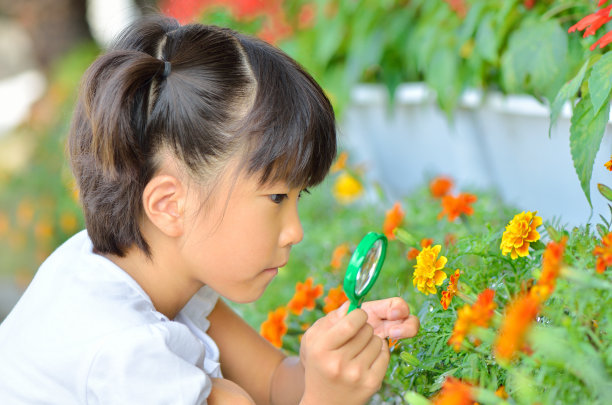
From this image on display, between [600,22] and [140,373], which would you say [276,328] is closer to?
[140,373]

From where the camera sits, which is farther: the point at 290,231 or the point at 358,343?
the point at 290,231

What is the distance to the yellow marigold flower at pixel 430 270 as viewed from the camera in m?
0.99

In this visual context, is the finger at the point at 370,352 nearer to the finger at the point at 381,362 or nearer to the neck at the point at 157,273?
the finger at the point at 381,362

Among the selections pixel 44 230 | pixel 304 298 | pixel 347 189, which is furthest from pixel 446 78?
pixel 44 230

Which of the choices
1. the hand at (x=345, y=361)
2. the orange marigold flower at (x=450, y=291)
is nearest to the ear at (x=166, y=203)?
the hand at (x=345, y=361)

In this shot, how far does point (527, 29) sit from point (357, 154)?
136 cm

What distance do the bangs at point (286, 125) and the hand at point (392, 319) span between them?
0.23 meters

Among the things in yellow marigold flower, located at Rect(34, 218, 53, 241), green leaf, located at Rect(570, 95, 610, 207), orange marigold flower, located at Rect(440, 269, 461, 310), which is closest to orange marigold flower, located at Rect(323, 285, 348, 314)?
orange marigold flower, located at Rect(440, 269, 461, 310)

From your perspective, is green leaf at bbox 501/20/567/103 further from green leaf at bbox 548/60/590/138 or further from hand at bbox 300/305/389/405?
hand at bbox 300/305/389/405

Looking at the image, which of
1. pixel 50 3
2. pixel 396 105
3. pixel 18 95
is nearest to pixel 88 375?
pixel 396 105

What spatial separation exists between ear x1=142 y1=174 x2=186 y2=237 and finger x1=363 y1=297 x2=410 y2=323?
322 mm

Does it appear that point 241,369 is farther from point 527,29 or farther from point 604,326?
point 527,29

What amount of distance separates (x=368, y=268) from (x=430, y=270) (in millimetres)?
90

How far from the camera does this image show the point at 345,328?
3.05 feet
